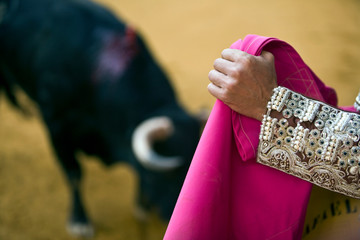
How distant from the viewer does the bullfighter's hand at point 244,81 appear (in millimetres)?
890

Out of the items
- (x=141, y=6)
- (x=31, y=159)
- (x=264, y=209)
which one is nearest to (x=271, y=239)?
(x=264, y=209)

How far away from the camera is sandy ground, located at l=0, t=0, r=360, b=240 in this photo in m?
3.14

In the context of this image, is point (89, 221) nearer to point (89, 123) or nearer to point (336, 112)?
point (89, 123)

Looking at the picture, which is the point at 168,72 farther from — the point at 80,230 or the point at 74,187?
the point at 80,230

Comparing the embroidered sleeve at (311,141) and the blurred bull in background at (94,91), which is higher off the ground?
the embroidered sleeve at (311,141)

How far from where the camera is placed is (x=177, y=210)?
894mm

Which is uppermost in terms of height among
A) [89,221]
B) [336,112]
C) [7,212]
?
[336,112]

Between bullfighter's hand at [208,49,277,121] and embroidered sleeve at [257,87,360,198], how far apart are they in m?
0.03

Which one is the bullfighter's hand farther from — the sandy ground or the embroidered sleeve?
the sandy ground

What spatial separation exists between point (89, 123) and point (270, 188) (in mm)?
2289

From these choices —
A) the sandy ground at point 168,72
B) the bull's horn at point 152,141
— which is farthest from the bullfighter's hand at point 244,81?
the sandy ground at point 168,72

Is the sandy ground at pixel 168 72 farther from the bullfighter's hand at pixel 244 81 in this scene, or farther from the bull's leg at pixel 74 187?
Result: the bullfighter's hand at pixel 244 81

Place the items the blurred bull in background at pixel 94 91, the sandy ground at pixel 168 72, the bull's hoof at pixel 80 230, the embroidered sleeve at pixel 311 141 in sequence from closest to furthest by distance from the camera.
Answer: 1. the embroidered sleeve at pixel 311 141
2. the blurred bull in background at pixel 94 91
3. the bull's hoof at pixel 80 230
4. the sandy ground at pixel 168 72

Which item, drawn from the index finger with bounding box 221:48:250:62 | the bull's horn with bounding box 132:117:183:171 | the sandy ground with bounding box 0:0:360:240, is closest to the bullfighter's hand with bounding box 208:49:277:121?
the index finger with bounding box 221:48:250:62
